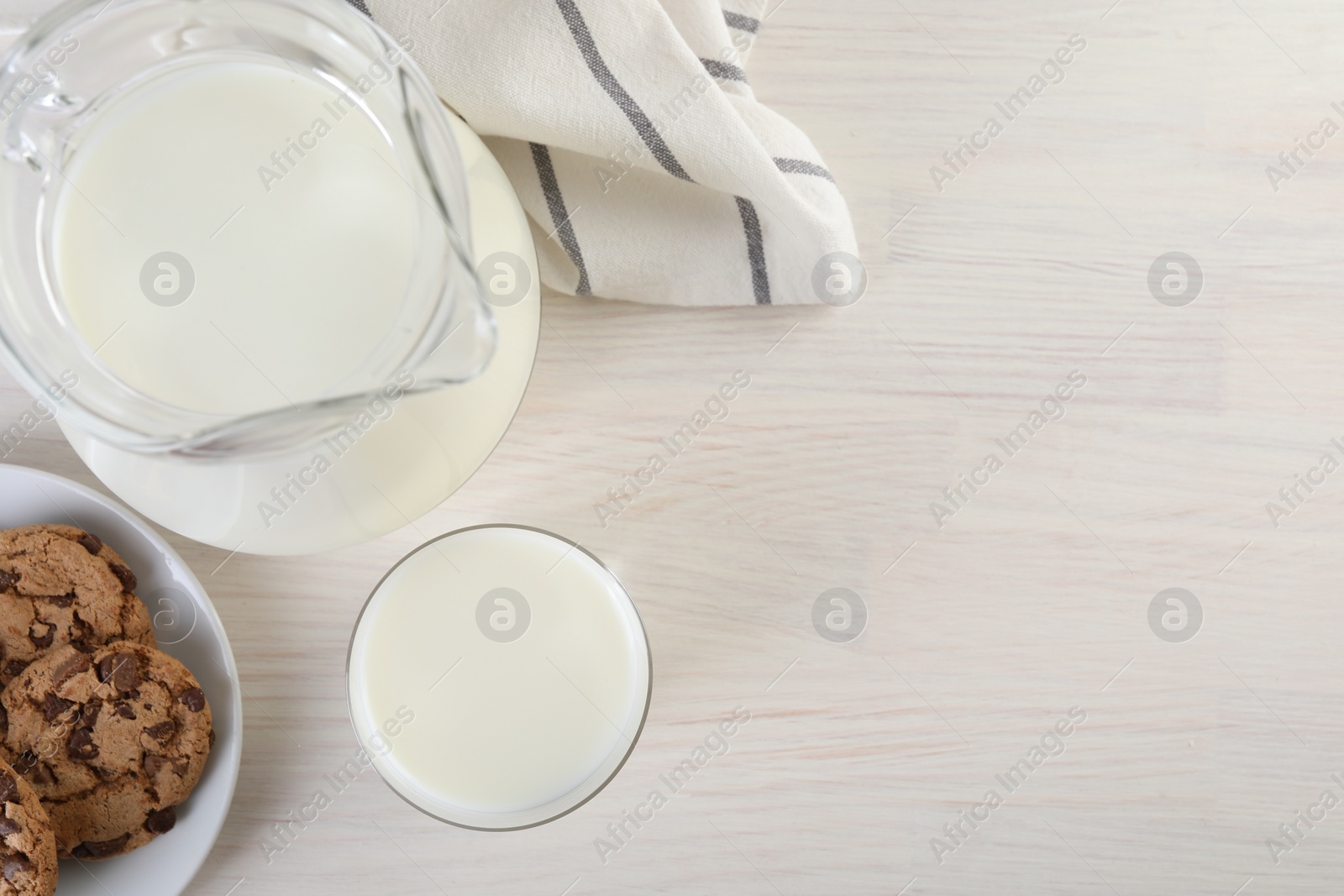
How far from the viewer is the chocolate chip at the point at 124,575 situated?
64 cm

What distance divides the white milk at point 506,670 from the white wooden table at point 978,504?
0.05 m

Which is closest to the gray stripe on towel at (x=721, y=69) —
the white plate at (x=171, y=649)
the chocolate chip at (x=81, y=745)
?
the white plate at (x=171, y=649)

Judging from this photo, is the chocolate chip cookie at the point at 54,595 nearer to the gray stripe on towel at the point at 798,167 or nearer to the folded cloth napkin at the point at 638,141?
the folded cloth napkin at the point at 638,141

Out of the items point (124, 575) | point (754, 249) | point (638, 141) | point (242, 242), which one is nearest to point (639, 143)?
point (638, 141)

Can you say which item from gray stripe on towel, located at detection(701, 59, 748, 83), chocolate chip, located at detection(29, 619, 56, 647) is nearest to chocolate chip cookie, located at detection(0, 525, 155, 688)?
chocolate chip, located at detection(29, 619, 56, 647)

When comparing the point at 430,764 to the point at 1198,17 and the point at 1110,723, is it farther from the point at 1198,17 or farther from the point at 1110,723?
the point at 1198,17

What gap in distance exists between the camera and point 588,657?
2.20ft

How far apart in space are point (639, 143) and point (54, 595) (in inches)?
17.9

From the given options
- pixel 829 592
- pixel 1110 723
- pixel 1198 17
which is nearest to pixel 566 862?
pixel 829 592

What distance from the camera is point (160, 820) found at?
25.1 inches

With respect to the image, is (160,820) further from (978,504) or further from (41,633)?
(978,504)

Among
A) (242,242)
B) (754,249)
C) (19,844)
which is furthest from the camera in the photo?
(754,249)

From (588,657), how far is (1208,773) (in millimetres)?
448

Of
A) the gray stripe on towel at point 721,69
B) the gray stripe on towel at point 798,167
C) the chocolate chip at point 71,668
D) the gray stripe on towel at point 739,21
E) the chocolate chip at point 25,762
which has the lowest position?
the chocolate chip at point 25,762
